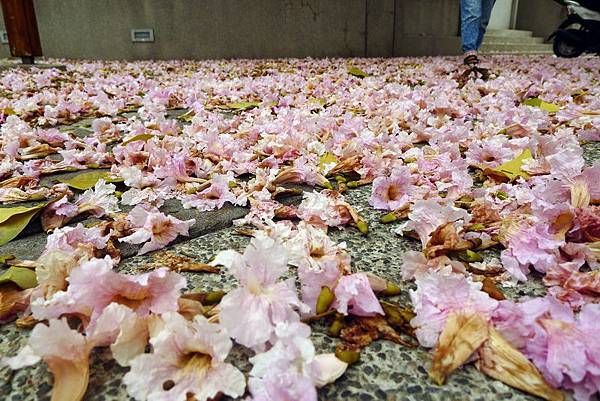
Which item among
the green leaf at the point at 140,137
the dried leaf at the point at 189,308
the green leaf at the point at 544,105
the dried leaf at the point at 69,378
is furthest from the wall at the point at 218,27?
the dried leaf at the point at 69,378

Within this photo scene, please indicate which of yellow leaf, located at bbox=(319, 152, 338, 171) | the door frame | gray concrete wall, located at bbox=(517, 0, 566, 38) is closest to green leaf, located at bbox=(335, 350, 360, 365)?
yellow leaf, located at bbox=(319, 152, 338, 171)

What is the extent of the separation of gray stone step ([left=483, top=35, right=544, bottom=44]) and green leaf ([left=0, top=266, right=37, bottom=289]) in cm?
1513

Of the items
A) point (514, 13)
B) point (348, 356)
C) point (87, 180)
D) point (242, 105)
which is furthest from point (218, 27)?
point (514, 13)

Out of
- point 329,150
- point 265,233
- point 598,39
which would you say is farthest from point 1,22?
point 598,39

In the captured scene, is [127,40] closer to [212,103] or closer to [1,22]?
[1,22]

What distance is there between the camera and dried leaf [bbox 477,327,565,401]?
0.76 metres

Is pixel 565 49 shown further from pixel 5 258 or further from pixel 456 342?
pixel 5 258

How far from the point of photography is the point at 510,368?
0.80m

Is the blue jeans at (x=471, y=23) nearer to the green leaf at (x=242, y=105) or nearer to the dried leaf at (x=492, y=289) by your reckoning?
the green leaf at (x=242, y=105)

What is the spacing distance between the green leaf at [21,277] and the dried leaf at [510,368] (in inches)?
40.7

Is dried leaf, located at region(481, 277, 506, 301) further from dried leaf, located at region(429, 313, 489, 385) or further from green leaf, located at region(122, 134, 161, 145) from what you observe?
green leaf, located at region(122, 134, 161, 145)

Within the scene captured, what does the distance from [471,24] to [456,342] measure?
5.88m

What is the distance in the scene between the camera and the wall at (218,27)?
9.74 metres

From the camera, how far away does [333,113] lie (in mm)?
3334
